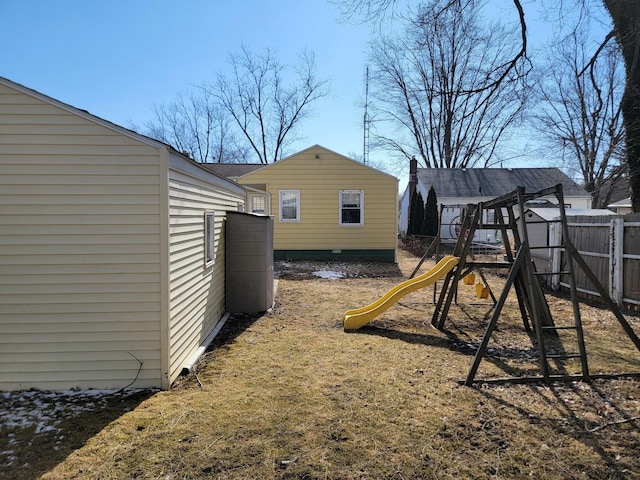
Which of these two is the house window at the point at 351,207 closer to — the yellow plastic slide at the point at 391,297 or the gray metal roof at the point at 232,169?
the gray metal roof at the point at 232,169

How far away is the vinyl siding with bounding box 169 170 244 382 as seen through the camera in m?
4.31

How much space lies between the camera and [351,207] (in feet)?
49.1

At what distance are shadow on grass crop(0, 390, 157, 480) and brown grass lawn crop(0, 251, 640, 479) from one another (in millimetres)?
16

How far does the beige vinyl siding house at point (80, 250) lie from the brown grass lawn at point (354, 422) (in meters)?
0.64

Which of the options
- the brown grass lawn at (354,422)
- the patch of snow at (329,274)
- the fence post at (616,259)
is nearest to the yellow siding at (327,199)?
the patch of snow at (329,274)

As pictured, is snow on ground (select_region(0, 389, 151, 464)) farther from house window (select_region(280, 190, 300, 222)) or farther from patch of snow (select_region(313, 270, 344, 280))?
house window (select_region(280, 190, 300, 222))

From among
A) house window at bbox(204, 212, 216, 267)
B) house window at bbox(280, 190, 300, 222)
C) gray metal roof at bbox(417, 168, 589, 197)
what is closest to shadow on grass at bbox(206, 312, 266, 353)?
house window at bbox(204, 212, 216, 267)

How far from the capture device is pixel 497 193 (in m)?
24.5

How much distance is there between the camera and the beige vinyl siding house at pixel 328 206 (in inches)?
583

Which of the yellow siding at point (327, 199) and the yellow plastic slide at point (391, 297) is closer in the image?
the yellow plastic slide at point (391, 297)

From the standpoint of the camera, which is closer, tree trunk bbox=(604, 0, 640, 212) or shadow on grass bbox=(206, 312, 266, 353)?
shadow on grass bbox=(206, 312, 266, 353)

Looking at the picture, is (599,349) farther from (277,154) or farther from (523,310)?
(277,154)

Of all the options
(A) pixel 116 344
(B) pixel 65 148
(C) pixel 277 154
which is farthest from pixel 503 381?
(C) pixel 277 154

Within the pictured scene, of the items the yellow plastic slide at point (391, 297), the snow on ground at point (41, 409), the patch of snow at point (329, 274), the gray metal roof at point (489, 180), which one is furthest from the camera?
the gray metal roof at point (489, 180)
